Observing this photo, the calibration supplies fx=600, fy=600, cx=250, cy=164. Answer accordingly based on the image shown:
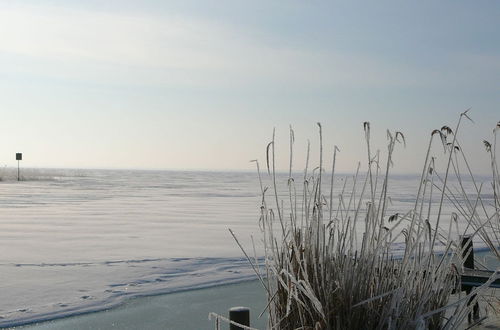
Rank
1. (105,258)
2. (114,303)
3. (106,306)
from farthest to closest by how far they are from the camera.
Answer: (105,258) → (114,303) → (106,306)

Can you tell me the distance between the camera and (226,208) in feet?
65.5

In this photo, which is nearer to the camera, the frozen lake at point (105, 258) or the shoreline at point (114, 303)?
the shoreline at point (114, 303)

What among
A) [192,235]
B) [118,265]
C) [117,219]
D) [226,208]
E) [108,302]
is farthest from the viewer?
[226,208]

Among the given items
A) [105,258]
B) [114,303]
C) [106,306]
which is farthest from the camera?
[105,258]

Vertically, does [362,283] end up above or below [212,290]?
above

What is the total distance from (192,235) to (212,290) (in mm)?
5060

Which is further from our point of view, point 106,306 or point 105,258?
point 105,258

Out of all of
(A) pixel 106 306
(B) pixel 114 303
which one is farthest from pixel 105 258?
(A) pixel 106 306

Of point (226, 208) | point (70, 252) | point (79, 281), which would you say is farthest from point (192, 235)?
point (226, 208)

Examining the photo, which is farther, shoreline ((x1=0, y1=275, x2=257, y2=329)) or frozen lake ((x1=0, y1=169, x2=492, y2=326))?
frozen lake ((x1=0, y1=169, x2=492, y2=326))

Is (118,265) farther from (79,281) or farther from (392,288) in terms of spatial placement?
(392,288)

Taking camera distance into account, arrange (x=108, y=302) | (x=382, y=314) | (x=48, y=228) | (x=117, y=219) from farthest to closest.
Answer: (x=117, y=219) → (x=48, y=228) → (x=108, y=302) → (x=382, y=314)

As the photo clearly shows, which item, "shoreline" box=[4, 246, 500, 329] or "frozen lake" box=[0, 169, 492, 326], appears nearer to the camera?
"shoreline" box=[4, 246, 500, 329]

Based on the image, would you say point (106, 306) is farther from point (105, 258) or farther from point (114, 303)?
point (105, 258)
